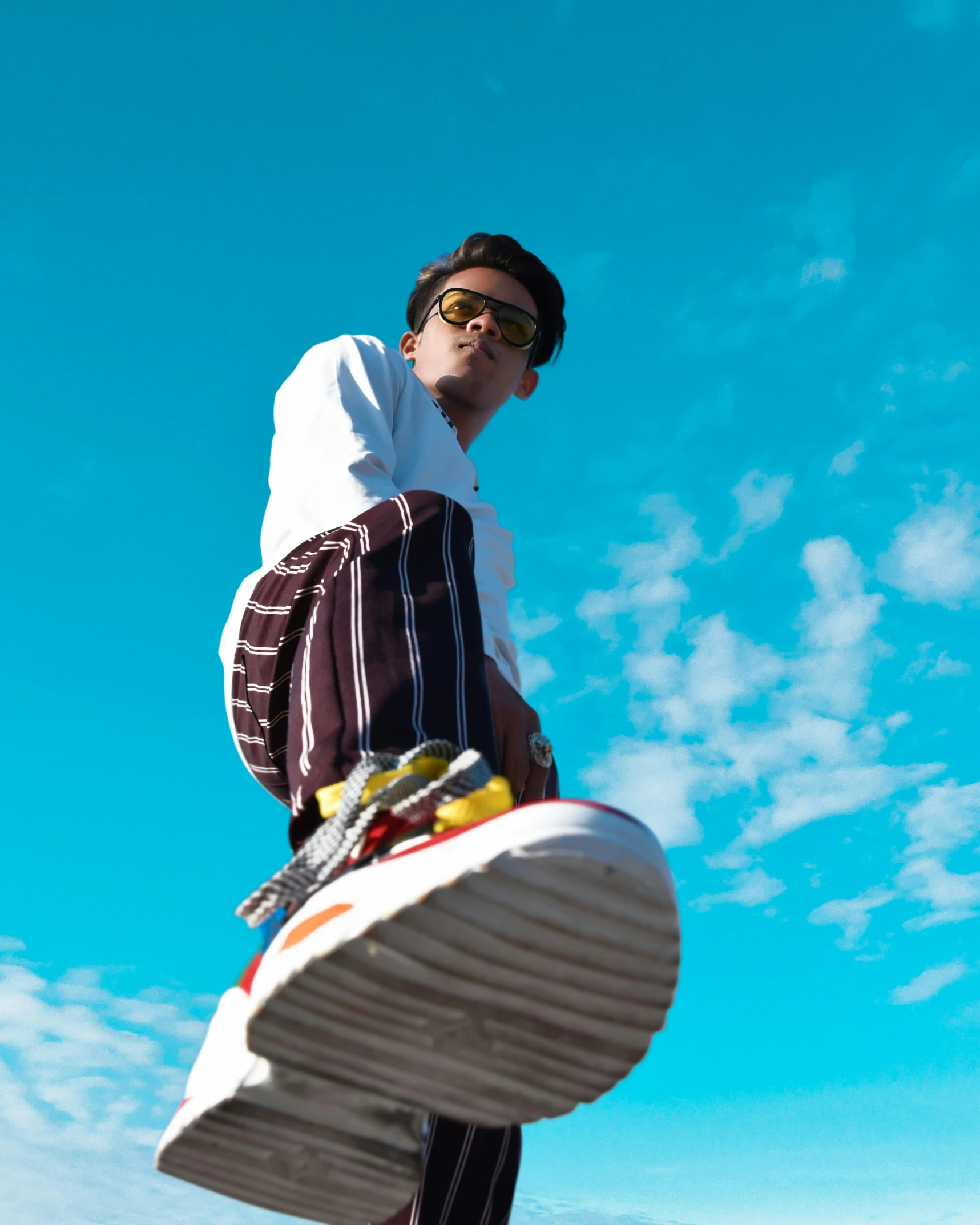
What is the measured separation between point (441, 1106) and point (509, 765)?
1.16 m

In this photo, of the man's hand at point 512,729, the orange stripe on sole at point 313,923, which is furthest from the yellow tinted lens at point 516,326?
the orange stripe on sole at point 313,923

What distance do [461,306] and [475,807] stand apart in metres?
2.68

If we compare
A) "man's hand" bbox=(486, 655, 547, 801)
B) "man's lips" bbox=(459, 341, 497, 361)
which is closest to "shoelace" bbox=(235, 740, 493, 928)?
"man's hand" bbox=(486, 655, 547, 801)

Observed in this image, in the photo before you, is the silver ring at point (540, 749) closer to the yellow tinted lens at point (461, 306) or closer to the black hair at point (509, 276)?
the yellow tinted lens at point (461, 306)

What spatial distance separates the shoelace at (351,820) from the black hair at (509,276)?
9.48 feet

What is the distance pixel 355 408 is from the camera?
7.29 feet

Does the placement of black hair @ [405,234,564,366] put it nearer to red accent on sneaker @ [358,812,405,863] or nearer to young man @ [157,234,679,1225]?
young man @ [157,234,679,1225]

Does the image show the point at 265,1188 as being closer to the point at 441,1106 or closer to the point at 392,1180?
the point at 392,1180

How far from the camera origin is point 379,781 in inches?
52.1

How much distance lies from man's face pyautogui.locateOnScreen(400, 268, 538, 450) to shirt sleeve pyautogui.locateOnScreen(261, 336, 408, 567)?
0.95 meters

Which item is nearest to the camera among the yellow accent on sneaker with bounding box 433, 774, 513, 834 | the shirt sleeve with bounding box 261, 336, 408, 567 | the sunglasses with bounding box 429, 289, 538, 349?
the yellow accent on sneaker with bounding box 433, 774, 513, 834

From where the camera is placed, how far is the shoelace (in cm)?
126

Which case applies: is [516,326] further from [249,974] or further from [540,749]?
[249,974]

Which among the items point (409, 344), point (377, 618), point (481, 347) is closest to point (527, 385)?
point (409, 344)
